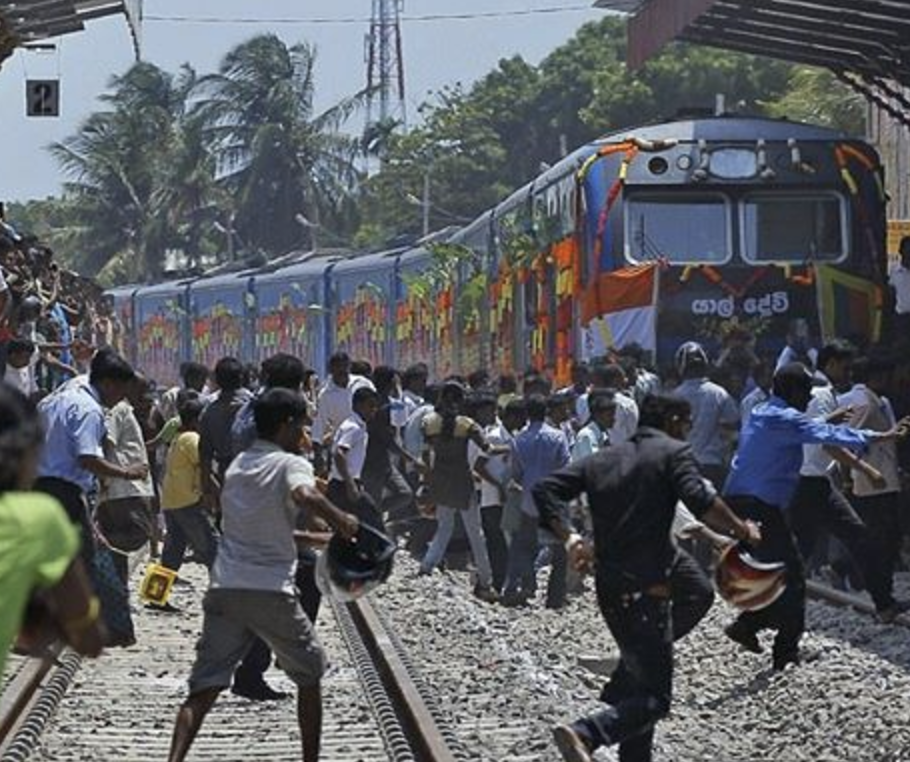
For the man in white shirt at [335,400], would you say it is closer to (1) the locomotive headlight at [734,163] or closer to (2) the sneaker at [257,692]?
(1) the locomotive headlight at [734,163]

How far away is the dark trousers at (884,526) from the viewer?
1630 cm

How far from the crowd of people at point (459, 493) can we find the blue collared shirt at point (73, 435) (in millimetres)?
13

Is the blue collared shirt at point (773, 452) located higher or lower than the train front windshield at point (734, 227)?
lower

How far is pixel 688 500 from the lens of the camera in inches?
389

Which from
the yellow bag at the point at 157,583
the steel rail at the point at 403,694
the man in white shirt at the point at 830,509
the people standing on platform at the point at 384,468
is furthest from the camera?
the people standing on platform at the point at 384,468

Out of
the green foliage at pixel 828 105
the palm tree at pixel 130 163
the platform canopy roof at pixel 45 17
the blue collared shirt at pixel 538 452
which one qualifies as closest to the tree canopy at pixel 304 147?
the palm tree at pixel 130 163

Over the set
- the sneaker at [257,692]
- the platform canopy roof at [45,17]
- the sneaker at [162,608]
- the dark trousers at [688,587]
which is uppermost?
the platform canopy roof at [45,17]

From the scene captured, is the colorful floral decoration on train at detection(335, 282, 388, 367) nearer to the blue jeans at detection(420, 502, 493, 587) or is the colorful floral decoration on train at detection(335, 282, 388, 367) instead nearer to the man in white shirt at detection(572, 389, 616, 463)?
the blue jeans at detection(420, 502, 493, 587)

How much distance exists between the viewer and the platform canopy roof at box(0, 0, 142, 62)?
23.5m

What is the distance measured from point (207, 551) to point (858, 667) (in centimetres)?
565

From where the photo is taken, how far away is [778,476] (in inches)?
543

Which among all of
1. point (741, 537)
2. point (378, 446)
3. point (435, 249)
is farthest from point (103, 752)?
point (435, 249)

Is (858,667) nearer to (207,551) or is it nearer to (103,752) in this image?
(103,752)

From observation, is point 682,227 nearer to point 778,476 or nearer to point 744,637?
point 744,637
